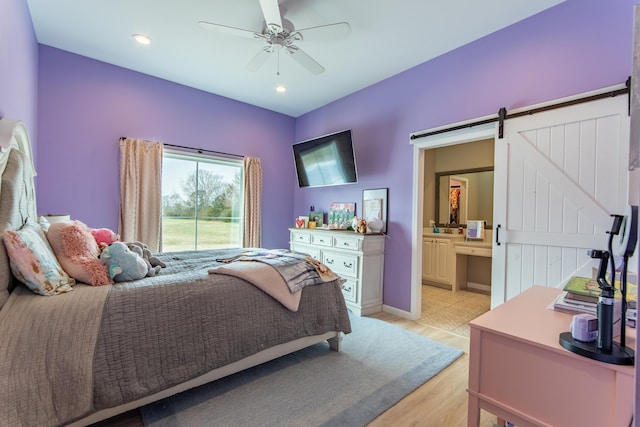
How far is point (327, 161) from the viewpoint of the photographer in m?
3.96

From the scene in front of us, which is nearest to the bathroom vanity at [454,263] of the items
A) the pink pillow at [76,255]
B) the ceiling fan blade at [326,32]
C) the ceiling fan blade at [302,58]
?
the ceiling fan blade at [302,58]

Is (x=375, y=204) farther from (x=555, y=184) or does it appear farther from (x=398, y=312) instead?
(x=555, y=184)

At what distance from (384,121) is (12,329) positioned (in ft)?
11.6

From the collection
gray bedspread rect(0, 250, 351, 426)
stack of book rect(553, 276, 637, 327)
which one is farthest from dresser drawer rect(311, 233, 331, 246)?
stack of book rect(553, 276, 637, 327)

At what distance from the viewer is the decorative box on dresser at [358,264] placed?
3344 millimetres

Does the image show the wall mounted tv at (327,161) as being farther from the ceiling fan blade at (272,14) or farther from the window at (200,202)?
the ceiling fan blade at (272,14)

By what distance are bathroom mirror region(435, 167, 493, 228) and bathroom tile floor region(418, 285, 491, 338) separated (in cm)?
122

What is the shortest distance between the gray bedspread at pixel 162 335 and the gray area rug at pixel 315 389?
0.25 metres

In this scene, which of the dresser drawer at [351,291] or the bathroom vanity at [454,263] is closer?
the dresser drawer at [351,291]

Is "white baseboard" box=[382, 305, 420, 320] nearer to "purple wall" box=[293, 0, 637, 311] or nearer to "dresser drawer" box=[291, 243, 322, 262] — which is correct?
"purple wall" box=[293, 0, 637, 311]

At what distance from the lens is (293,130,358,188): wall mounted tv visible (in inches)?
144

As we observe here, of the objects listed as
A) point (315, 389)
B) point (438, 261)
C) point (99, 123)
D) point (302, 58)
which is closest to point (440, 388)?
point (315, 389)

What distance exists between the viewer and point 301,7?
7.70 feet

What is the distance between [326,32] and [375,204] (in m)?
2.03
